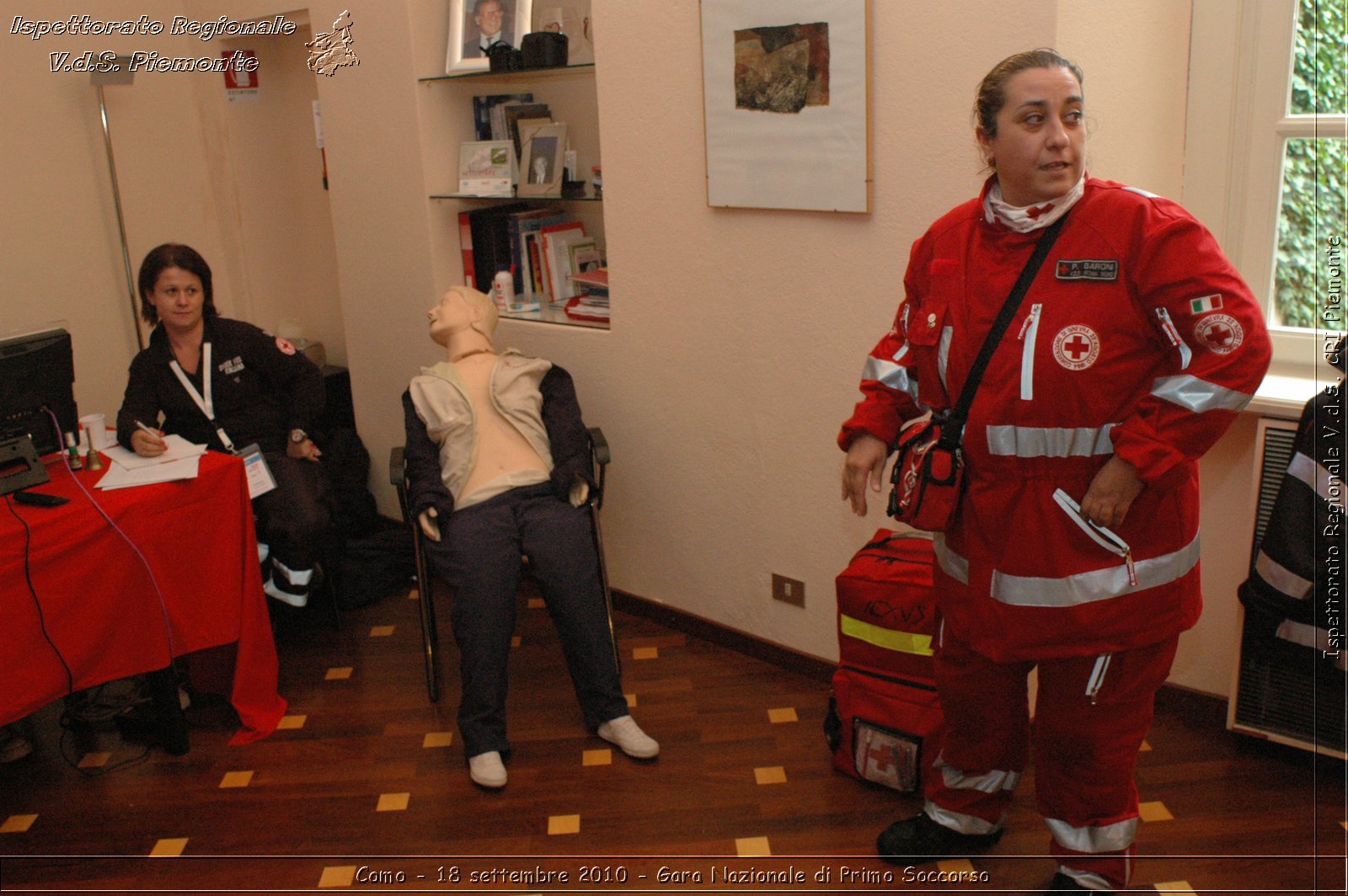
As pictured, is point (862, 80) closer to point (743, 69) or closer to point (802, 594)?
point (743, 69)

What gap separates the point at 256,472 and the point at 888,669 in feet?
6.68

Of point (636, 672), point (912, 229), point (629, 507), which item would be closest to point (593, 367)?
point (629, 507)

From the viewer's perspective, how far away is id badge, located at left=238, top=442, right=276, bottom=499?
11.2 feet

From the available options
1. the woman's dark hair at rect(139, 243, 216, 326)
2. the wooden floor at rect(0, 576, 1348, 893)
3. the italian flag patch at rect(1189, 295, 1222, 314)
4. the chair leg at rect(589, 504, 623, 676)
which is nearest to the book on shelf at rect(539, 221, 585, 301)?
the chair leg at rect(589, 504, 623, 676)

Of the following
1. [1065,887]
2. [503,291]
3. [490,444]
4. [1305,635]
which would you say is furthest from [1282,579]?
[503,291]

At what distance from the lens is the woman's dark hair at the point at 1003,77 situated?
191 centimetres

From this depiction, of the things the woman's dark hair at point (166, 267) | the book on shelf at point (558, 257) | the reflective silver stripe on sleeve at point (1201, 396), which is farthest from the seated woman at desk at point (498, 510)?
the reflective silver stripe on sleeve at point (1201, 396)

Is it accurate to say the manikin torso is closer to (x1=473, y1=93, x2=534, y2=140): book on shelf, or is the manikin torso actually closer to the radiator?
(x1=473, y1=93, x2=534, y2=140): book on shelf

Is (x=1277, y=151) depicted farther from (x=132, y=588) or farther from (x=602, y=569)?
(x=132, y=588)

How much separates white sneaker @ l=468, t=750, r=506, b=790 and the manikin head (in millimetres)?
1277

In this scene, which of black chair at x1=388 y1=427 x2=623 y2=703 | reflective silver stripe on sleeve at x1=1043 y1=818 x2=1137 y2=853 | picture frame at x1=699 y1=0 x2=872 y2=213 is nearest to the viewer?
reflective silver stripe on sleeve at x1=1043 y1=818 x2=1137 y2=853

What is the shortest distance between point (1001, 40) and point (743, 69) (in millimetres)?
743

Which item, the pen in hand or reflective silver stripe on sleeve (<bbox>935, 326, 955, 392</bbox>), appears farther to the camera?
the pen in hand

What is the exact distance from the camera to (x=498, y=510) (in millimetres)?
3146
